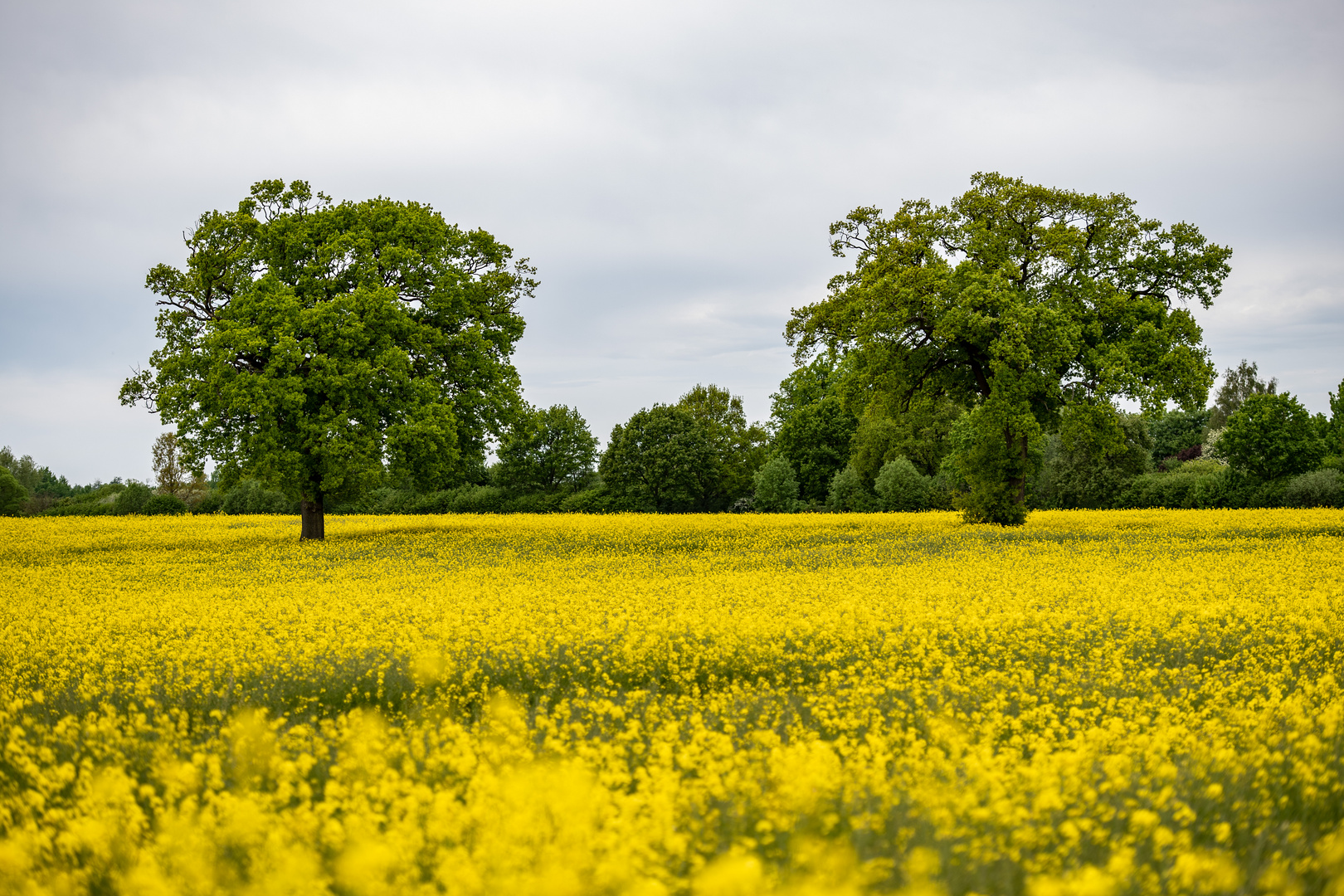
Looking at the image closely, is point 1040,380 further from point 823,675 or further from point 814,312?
point 823,675

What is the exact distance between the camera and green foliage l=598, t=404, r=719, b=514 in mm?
59562

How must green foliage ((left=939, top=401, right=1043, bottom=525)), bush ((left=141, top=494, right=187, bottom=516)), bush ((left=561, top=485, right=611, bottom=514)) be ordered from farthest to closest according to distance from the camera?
1. bush ((left=561, top=485, right=611, bottom=514))
2. bush ((left=141, top=494, right=187, bottom=516))
3. green foliage ((left=939, top=401, right=1043, bottom=525))

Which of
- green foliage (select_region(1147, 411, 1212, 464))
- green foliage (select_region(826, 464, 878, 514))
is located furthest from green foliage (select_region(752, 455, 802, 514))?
green foliage (select_region(1147, 411, 1212, 464))

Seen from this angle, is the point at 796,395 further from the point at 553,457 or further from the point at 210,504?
the point at 210,504

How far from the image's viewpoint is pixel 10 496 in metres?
54.5

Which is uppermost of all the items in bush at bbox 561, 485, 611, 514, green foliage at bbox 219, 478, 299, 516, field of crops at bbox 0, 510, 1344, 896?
green foliage at bbox 219, 478, 299, 516

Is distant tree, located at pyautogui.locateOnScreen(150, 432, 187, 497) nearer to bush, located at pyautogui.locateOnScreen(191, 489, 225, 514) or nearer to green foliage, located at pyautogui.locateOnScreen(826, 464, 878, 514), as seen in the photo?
bush, located at pyautogui.locateOnScreen(191, 489, 225, 514)

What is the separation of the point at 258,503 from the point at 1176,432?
83419 millimetres

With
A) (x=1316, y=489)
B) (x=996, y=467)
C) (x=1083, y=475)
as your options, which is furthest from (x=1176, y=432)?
(x=996, y=467)

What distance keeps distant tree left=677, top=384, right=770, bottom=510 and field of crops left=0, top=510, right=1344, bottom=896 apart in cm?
4829

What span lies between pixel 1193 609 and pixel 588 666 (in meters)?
7.94

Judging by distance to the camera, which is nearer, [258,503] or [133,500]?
[133,500]

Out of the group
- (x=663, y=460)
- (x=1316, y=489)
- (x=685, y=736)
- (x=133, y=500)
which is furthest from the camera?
(x=663, y=460)

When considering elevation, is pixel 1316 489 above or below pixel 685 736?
above
